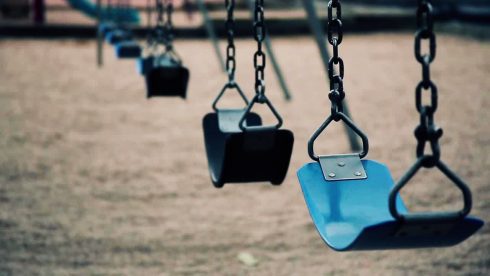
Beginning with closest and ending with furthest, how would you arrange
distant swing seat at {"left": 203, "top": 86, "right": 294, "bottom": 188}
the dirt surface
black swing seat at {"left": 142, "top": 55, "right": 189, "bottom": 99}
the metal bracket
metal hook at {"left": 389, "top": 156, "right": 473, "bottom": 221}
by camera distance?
metal hook at {"left": 389, "top": 156, "right": 473, "bottom": 221}, the metal bracket, distant swing seat at {"left": 203, "top": 86, "right": 294, "bottom": 188}, the dirt surface, black swing seat at {"left": 142, "top": 55, "right": 189, "bottom": 99}

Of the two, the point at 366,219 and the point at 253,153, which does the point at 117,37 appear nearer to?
the point at 253,153

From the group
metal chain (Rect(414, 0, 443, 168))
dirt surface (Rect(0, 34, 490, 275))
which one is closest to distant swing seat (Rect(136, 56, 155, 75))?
dirt surface (Rect(0, 34, 490, 275))

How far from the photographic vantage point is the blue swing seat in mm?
1197

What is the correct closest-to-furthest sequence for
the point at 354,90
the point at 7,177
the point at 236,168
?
1. the point at 236,168
2. the point at 7,177
3. the point at 354,90

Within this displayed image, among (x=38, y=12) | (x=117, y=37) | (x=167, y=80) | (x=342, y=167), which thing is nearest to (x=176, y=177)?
(x=167, y=80)

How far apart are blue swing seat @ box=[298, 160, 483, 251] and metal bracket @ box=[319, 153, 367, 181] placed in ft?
0.08

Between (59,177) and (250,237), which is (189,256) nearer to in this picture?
(250,237)

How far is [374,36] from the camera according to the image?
12.5 meters

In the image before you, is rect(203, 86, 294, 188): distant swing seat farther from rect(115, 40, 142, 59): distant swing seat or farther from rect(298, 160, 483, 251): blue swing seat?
rect(115, 40, 142, 59): distant swing seat

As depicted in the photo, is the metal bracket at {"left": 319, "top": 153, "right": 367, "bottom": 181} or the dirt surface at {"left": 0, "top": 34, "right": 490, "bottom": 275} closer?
the metal bracket at {"left": 319, "top": 153, "right": 367, "bottom": 181}

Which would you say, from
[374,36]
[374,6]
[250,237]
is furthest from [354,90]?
[374,6]

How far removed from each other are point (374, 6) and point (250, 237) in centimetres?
1382

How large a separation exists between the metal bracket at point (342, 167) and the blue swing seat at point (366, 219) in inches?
0.9

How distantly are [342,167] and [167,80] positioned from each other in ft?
5.25
